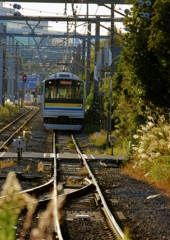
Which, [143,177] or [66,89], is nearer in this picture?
[143,177]

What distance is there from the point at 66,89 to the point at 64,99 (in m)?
0.53

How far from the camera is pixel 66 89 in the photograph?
36406 mm

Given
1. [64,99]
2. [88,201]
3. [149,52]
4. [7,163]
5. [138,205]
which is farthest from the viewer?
[64,99]

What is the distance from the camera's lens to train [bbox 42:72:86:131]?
36094mm

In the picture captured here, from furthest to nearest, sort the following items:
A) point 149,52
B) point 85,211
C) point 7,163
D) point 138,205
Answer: point 149,52
point 7,163
point 138,205
point 85,211

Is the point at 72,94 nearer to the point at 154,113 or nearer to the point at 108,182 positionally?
the point at 154,113

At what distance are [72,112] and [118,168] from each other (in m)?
17.5

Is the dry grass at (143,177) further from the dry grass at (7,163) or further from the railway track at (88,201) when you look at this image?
the dry grass at (7,163)

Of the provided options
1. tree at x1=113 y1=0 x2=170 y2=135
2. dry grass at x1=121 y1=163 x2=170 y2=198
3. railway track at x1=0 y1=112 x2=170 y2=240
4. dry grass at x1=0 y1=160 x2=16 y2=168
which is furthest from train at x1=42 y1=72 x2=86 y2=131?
dry grass at x1=121 y1=163 x2=170 y2=198

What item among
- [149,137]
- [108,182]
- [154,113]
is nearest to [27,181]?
[108,182]

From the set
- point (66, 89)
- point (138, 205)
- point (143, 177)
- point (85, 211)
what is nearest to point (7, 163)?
point (143, 177)

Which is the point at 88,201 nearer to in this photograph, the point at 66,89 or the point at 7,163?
the point at 7,163

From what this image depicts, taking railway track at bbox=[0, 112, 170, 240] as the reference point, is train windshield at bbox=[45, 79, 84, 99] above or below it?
above

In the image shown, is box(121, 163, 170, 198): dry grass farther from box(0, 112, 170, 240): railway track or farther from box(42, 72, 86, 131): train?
box(42, 72, 86, 131): train
